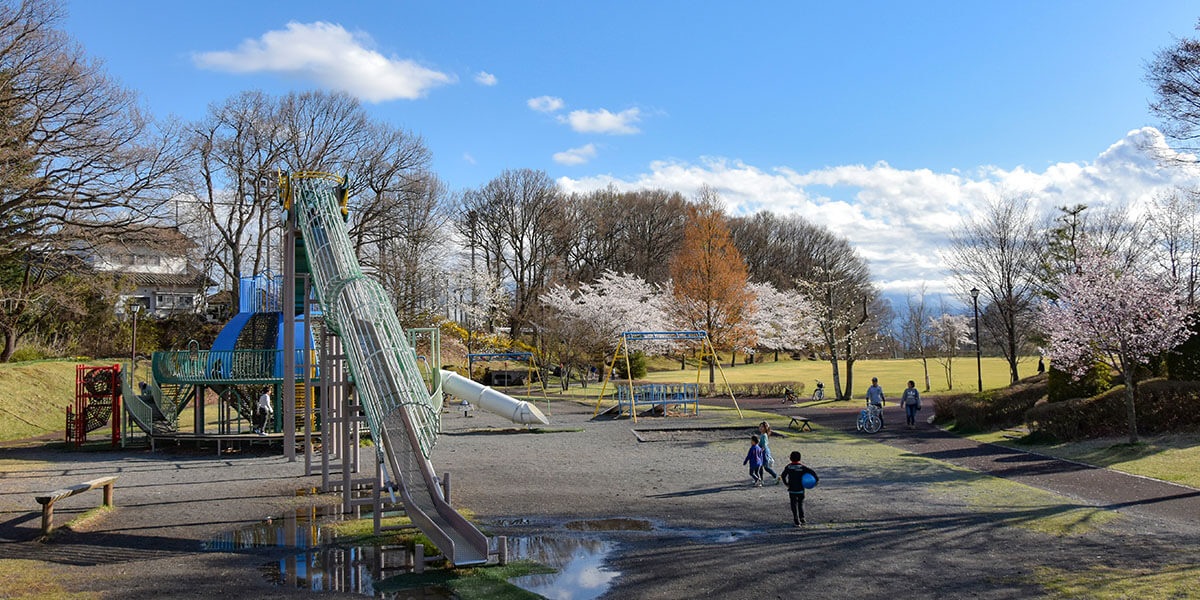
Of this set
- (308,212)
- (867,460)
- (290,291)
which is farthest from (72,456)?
(867,460)

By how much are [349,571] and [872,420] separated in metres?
19.8

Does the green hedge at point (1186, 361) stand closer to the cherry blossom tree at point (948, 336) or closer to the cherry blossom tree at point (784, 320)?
the cherry blossom tree at point (948, 336)

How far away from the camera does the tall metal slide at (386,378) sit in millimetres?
10312

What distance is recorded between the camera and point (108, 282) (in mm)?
34281

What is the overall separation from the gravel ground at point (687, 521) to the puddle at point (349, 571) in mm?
362

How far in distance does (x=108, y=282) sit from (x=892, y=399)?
120ft

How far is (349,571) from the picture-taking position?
32.5 ft

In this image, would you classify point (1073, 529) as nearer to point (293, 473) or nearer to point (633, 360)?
point (293, 473)

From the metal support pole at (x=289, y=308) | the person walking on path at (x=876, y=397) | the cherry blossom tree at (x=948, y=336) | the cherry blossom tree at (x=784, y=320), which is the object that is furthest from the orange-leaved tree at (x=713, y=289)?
the metal support pole at (x=289, y=308)

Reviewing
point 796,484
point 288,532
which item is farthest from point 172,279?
point 796,484

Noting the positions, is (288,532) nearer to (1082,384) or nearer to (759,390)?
(1082,384)

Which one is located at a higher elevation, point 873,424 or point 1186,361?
point 1186,361

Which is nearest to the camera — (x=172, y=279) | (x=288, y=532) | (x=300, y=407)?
(x=288, y=532)

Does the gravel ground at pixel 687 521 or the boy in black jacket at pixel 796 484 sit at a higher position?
the boy in black jacket at pixel 796 484
